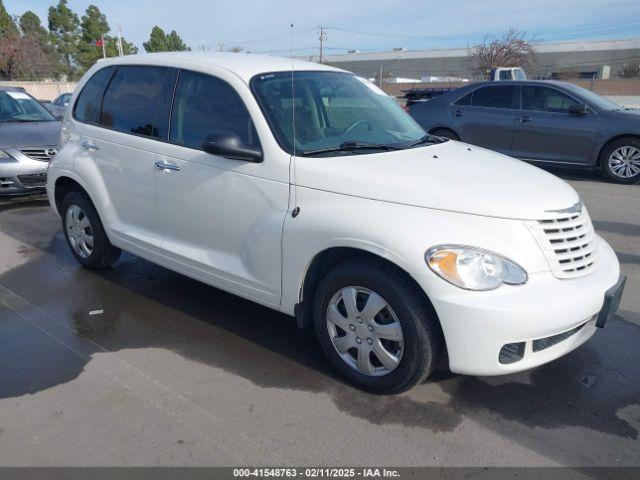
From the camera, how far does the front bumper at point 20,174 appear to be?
7.65m

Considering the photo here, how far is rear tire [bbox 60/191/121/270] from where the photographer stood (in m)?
4.94

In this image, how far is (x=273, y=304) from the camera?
141 inches

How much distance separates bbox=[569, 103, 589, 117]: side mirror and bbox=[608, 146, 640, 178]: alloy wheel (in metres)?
0.82

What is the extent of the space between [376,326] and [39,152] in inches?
267

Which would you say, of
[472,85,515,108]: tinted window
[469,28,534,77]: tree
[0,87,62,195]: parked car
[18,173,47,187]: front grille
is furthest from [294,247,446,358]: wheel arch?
[469,28,534,77]: tree

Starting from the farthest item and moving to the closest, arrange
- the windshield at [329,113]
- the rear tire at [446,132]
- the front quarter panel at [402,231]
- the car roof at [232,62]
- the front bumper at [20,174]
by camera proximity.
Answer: the rear tire at [446,132] → the front bumper at [20,174] → the car roof at [232,62] → the windshield at [329,113] → the front quarter panel at [402,231]

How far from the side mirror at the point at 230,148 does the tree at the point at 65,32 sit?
60188mm

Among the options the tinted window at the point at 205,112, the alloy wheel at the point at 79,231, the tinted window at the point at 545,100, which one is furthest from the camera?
the tinted window at the point at 545,100

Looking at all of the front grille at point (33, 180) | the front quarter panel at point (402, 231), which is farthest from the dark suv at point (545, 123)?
the front quarter panel at point (402, 231)

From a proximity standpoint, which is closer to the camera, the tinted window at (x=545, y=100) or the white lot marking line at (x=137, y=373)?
the white lot marking line at (x=137, y=373)

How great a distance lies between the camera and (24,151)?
7855mm

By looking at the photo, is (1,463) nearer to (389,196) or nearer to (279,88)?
(389,196)

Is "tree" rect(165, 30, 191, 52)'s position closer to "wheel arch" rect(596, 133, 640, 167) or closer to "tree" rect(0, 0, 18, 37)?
"tree" rect(0, 0, 18, 37)

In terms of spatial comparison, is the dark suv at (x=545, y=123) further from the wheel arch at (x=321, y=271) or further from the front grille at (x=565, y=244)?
the wheel arch at (x=321, y=271)
